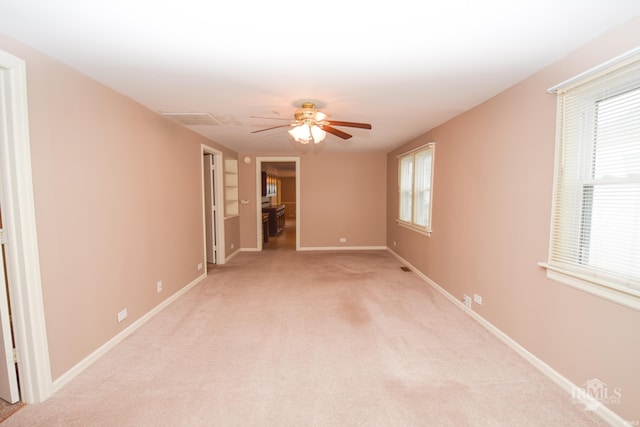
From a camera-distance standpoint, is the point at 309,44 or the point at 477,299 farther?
the point at 477,299

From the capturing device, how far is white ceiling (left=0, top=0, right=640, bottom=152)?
1449mm

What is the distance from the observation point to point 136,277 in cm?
284

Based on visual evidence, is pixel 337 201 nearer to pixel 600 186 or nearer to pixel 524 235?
pixel 524 235

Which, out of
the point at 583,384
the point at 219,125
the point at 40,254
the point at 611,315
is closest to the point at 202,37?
the point at 40,254

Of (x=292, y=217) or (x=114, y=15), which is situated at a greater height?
(x=114, y=15)

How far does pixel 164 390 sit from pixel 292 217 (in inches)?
481

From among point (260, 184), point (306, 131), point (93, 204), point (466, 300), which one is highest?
point (306, 131)

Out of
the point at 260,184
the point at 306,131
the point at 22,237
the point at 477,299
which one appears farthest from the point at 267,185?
the point at 22,237

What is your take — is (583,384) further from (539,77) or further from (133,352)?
(133,352)

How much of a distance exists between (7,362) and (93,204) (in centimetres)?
115

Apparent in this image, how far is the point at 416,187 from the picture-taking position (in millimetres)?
4699

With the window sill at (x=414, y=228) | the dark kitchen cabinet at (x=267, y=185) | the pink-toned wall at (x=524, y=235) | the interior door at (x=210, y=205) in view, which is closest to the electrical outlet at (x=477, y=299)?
the pink-toned wall at (x=524, y=235)

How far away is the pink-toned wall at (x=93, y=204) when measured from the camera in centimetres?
188

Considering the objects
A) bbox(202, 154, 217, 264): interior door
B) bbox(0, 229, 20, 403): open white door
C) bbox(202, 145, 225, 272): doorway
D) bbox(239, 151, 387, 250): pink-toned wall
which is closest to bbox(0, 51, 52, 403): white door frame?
bbox(0, 229, 20, 403): open white door
